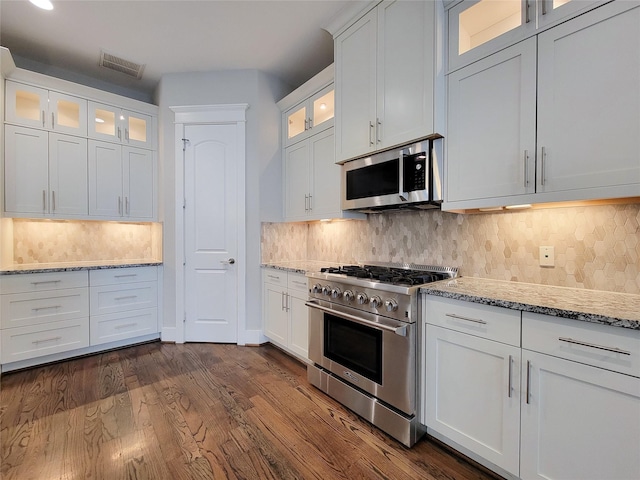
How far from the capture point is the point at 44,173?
2910 mm

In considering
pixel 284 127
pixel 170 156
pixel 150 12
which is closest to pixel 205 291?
pixel 170 156

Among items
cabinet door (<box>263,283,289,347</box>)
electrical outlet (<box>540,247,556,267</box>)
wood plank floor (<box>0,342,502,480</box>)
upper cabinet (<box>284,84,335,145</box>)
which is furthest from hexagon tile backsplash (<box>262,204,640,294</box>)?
wood plank floor (<box>0,342,502,480</box>)

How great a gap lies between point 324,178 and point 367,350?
1.60 metres

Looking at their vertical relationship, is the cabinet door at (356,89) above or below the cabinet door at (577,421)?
above

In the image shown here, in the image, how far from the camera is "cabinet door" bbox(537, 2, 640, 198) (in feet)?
4.05

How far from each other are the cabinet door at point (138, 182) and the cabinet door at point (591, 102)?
3.80 m

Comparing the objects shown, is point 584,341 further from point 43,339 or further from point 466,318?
point 43,339

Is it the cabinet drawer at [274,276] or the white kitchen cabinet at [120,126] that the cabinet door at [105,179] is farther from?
the cabinet drawer at [274,276]

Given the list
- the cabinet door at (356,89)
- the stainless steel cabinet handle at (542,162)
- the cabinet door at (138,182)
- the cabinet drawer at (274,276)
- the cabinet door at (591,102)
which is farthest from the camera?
the cabinet door at (138,182)

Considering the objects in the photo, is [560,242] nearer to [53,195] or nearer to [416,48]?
[416,48]

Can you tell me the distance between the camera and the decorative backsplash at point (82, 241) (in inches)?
121

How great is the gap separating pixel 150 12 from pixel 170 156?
1345mm

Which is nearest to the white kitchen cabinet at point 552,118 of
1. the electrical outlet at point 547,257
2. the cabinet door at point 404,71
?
the cabinet door at point 404,71

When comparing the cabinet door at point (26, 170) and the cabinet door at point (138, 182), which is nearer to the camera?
the cabinet door at point (26, 170)
